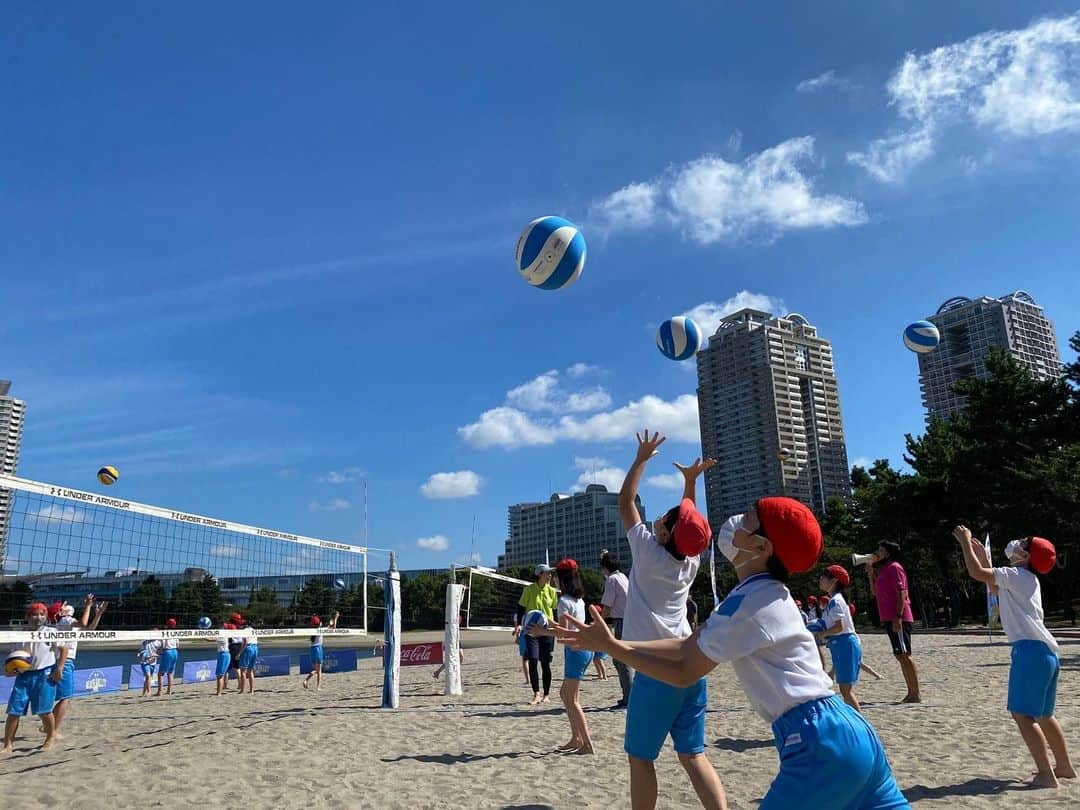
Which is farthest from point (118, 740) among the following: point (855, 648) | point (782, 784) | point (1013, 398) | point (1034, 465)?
point (1013, 398)

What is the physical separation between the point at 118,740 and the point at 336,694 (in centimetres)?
489

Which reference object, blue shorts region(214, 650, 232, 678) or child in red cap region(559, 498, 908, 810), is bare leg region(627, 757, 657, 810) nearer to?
child in red cap region(559, 498, 908, 810)

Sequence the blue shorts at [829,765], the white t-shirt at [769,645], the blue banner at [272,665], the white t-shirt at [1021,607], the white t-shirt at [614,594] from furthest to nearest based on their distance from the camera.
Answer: the blue banner at [272,665] < the white t-shirt at [614,594] < the white t-shirt at [1021,607] < the white t-shirt at [769,645] < the blue shorts at [829,765]

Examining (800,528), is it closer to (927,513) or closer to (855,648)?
(855,648)

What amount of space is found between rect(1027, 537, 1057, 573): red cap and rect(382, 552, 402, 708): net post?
7094 mm

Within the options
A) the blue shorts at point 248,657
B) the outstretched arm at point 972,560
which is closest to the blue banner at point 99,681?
the blue shorts at point 248,657

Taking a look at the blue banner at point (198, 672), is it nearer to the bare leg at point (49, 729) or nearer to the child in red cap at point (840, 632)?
the bare leg at point (49, 729)

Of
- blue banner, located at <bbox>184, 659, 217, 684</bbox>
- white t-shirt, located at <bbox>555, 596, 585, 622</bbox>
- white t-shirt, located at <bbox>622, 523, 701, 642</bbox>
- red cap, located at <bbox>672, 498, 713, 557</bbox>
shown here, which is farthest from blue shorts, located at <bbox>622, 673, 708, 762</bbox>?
blue banner, located at <bbox>184, 659, 217, 684</bbox>

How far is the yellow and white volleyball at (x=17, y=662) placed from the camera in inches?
293

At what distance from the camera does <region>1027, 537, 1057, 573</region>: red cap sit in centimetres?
485

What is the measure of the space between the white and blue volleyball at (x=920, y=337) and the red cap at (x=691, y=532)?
2401cm

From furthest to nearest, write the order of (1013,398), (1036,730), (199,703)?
(1013,398), (199,703), (1036,730)

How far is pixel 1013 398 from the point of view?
3017 cm

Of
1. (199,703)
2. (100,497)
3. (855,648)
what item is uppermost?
(100,497)
